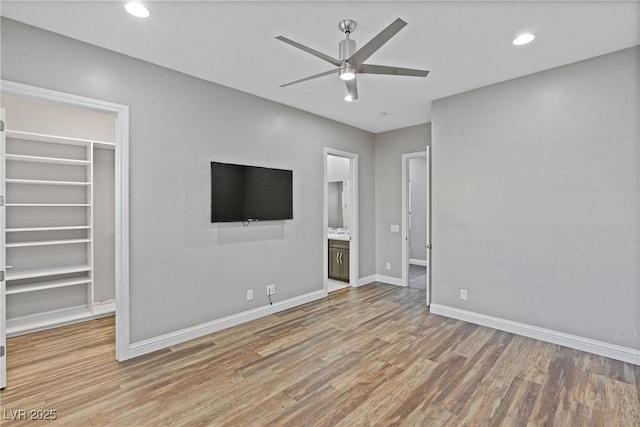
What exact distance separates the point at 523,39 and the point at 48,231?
5433 millimetres

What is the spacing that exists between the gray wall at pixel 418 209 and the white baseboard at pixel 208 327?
404 centimetres

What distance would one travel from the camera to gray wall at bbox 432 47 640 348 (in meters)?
2.89

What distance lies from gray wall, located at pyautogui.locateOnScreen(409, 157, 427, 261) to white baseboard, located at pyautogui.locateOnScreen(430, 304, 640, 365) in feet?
12.3

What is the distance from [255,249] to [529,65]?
11.9ft

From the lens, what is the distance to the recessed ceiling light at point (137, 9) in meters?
2.17

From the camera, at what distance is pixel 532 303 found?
3.40m

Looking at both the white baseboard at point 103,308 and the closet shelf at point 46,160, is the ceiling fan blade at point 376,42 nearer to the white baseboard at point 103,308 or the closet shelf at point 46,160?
the closet shelf at point 46,160

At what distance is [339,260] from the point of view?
5.83 meters

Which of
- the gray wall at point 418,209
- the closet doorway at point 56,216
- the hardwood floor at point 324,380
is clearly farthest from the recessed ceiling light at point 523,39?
the gray wall at point 418,209

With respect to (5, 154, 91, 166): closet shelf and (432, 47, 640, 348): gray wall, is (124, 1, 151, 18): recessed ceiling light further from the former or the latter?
(432, 47, 640, 348): gray wall

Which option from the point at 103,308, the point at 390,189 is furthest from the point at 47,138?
the point at 390,189

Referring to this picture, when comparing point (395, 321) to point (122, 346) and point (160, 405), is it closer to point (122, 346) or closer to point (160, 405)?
point (160, 405)

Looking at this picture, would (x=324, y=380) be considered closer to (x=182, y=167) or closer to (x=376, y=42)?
(x=182, y=167)

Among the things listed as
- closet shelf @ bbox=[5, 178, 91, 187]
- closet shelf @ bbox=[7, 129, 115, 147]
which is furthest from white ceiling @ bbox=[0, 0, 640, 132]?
closet shelf @ bbox=[5, 178, 91, 187]
